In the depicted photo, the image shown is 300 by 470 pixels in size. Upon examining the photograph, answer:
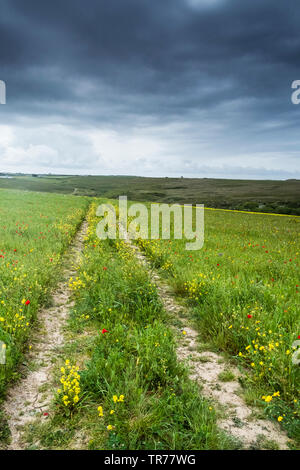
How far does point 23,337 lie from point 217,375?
3284 mm

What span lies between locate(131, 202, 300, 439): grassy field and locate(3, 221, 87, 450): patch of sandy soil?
272 centimetres

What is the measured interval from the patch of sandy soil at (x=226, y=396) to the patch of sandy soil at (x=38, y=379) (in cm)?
210

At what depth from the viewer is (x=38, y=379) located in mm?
3746

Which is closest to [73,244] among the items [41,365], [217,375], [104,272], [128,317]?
[104,272]

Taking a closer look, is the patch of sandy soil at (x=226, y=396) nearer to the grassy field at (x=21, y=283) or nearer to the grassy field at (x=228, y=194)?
the grassy field at (x=21, y=283)

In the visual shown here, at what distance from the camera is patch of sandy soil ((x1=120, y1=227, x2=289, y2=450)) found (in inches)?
112

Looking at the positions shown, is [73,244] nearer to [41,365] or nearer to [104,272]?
[104,272]

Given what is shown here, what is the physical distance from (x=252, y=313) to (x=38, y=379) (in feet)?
12.4

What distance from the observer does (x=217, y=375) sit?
384cm

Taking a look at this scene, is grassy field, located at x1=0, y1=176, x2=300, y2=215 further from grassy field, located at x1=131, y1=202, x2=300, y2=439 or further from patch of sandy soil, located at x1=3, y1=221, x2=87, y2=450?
patch of sandy soil, located at x1=3, y1=221, x2=87, y2=450

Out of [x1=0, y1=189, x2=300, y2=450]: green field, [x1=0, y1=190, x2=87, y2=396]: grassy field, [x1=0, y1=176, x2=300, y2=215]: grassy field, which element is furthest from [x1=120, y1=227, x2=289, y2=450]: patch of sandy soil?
[x1=0, y1=176, x2=300, y2=215]: grassy field

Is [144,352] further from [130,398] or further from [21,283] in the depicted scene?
[21,283]

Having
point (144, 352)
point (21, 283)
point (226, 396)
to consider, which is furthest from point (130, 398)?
point (21, 283)

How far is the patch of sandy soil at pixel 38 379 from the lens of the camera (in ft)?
10.2
